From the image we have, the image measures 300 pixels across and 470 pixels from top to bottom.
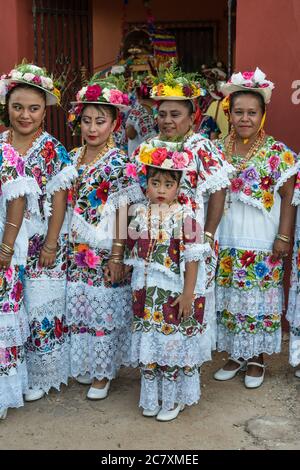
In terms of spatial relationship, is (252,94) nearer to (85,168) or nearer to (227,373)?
(85,168)

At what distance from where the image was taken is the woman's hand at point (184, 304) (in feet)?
12.0

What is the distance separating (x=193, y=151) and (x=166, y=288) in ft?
2.85

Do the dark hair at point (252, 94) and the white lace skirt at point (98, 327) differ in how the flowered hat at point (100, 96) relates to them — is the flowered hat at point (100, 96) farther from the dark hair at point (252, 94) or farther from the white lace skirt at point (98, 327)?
the white lace skirt at point (98, 327)

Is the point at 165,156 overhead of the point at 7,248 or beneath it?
overhead

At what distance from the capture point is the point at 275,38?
5.00 meters

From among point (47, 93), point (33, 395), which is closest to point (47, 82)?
point (47, 93)

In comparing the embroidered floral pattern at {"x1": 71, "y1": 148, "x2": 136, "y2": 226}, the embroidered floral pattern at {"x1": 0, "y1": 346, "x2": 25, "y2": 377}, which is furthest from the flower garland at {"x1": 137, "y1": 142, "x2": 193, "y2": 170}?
the embroidered floral pattern at {"x1": 0, "y1": 346, "x2": 25, "y2": 377}

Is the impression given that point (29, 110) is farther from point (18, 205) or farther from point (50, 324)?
point (50, 324)

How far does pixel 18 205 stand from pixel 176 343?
3.93 feet

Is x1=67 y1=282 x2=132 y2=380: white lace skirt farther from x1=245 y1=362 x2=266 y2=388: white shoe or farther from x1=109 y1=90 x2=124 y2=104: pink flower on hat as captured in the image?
x1=109 y1=90 x2=124 y2=104: pink flower on hat

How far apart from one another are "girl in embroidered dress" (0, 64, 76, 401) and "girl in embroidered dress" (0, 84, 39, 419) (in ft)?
0.29

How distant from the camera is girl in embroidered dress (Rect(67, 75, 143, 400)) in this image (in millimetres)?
3973

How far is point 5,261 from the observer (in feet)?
12.1

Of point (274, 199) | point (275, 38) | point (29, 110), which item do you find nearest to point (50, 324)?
point (29, 110)
